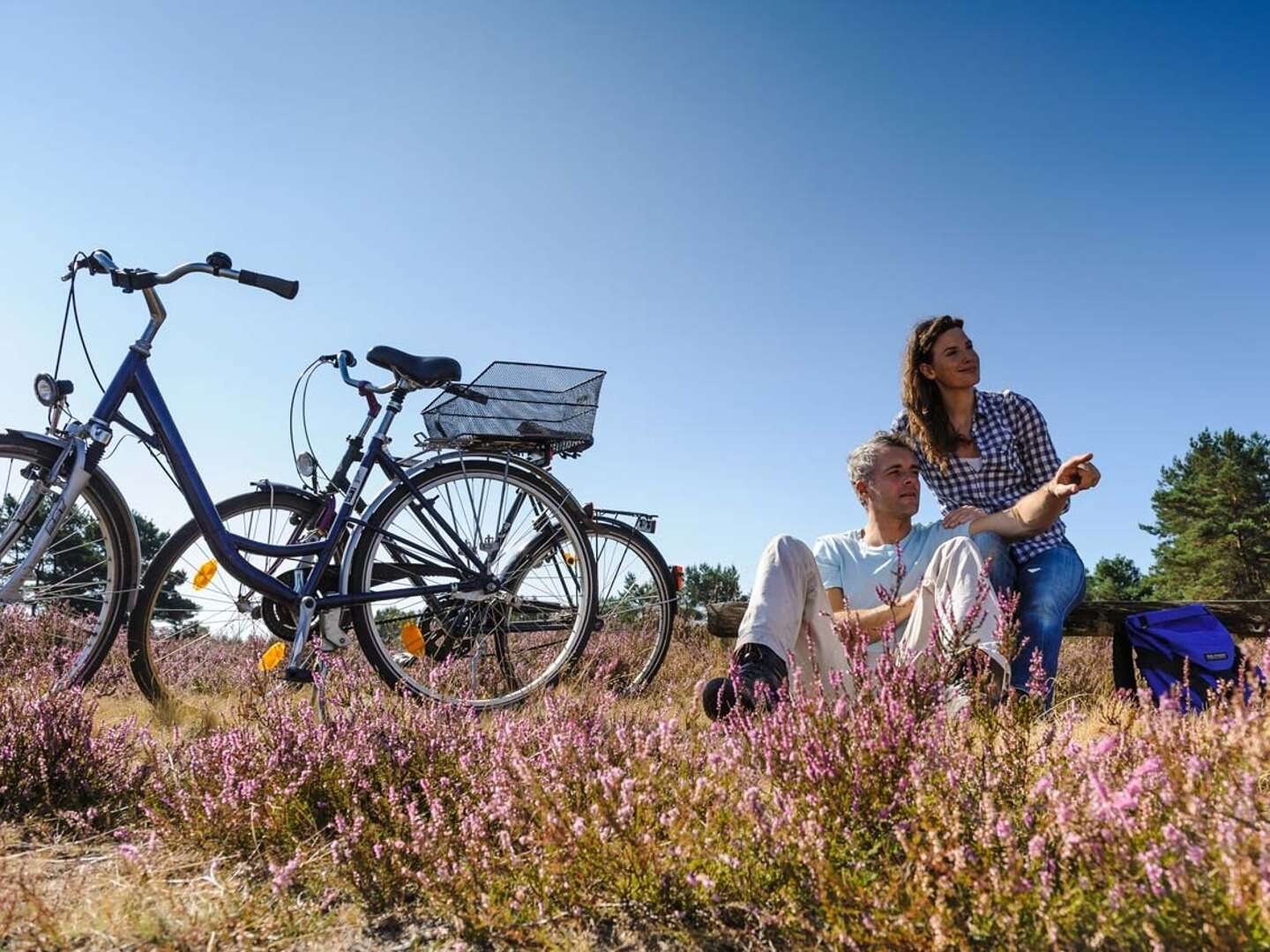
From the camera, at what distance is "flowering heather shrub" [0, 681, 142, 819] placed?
254cm

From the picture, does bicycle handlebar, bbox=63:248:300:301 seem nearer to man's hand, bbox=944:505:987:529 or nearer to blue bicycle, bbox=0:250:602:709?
blue bicycle, bbox=0:250:602:709

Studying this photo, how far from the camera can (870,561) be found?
3.72 meters

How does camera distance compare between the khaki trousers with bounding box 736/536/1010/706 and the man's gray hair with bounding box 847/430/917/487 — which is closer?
the khaki trousers with bounding box 736/536/1010/706

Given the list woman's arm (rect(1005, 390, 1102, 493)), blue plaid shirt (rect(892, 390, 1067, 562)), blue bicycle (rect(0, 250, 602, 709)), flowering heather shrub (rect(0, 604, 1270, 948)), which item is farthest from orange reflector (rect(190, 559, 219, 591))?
woman's arm (rect(1005, 390, 1102, 493))

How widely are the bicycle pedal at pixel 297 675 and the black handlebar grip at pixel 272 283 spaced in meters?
1.60

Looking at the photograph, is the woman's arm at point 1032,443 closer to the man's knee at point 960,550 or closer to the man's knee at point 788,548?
the man's knee at point 960,550

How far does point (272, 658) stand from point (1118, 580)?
38958 mm

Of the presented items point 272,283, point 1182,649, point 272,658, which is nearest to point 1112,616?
point 1182,649

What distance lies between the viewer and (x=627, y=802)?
5.46 feet

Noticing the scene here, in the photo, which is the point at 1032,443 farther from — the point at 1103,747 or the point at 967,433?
the point at 1103,747

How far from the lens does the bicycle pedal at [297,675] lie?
140 inches

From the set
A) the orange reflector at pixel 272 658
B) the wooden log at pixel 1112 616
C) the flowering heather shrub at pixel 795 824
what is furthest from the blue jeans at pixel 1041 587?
the orange reflector at pixel 272 658

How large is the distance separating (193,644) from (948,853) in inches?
170

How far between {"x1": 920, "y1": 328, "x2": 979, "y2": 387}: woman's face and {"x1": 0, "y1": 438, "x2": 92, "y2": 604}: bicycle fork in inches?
152
